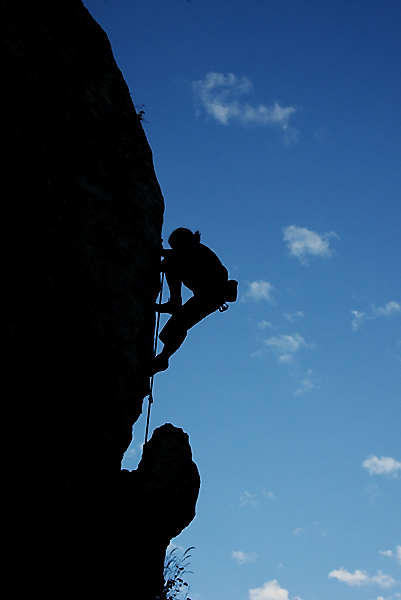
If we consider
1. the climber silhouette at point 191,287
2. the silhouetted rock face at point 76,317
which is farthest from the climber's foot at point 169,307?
the silhouetted rock face at point 76,317

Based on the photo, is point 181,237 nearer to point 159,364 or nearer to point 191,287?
point 191,287

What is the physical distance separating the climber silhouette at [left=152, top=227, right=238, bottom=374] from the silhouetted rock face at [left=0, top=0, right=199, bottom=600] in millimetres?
471

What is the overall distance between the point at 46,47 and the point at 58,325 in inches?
124

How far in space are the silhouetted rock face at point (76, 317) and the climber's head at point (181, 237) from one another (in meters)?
0.46

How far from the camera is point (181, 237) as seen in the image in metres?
7.83

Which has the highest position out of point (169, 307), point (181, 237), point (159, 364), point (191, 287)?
point (181, 237)

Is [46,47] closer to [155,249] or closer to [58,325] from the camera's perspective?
[155,249]

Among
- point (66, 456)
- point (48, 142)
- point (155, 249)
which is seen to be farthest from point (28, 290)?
point (155, 249)

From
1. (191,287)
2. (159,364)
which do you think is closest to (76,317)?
(159,364)

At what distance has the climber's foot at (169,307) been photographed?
7309mm

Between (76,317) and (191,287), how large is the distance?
2452 millimetres

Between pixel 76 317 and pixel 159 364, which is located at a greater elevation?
pixel 159 364

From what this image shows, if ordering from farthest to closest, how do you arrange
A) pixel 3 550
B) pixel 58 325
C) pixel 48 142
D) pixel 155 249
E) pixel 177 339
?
pixel 177 339, pixel 155 249, pixel 48 142, pixel 58 325, pixel 3 550

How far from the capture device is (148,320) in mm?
6754
